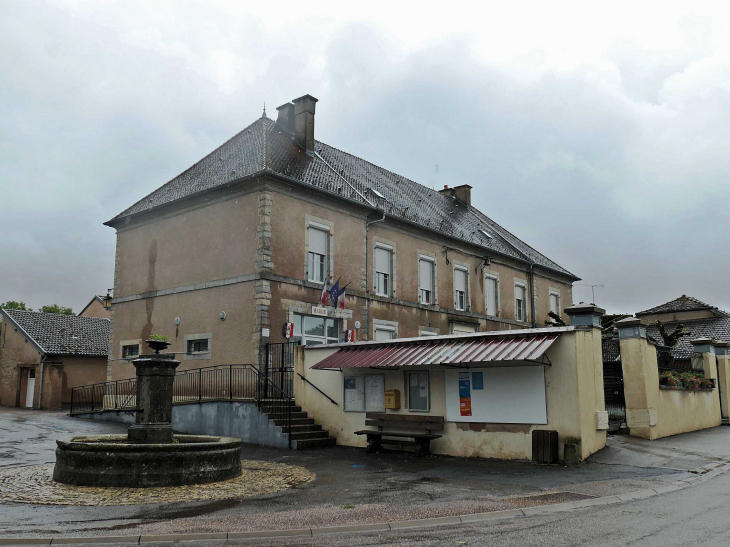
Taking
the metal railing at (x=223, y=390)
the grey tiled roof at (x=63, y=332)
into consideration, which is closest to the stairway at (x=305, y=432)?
the metal railing at (x=223, y=390)

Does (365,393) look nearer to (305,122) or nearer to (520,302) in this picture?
(305,122)

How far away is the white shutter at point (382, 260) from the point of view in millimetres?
24203

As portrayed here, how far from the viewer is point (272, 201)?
20391mm

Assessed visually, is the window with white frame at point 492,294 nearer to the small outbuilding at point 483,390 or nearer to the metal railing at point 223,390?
the metal railing at point 223,390

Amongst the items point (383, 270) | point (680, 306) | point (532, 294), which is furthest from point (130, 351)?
point (680, 306)

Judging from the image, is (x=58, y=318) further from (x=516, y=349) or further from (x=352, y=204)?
(x=516, y=349)

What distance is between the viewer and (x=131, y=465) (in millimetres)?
10445

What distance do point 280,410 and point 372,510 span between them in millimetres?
9130

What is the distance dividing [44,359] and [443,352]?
79.8 ft

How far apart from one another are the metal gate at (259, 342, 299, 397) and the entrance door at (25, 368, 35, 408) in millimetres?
18528

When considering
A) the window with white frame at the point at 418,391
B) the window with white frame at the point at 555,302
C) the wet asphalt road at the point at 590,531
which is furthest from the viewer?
the window with white frame at the point at 555,302

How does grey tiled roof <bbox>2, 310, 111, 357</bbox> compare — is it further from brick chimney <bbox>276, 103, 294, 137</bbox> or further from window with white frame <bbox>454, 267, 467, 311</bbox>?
window with white frame <bbox>454, 267, 467, 311</bbox>

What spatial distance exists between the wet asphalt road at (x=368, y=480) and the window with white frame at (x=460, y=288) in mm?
11754

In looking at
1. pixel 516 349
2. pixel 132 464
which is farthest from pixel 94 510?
pixel 516 349
